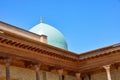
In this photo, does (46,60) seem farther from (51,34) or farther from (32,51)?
(51,34)

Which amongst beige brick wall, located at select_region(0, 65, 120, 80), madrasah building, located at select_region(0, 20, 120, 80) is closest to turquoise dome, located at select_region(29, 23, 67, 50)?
madrasah building, located at select_region(0, 20, 120, 80)

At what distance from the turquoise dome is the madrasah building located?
81.5 inches

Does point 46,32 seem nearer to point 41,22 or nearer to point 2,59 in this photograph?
point 41,22

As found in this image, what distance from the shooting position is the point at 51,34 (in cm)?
1798

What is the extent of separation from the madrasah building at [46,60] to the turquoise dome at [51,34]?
6.79ft

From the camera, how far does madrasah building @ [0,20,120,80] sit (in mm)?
10750

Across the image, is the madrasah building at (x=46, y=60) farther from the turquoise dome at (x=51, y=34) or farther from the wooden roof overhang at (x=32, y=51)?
the turquoise dome at (x=51, y=34)

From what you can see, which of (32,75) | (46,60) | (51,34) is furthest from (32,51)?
(51,34)

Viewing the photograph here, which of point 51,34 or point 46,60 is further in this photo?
point 51,34

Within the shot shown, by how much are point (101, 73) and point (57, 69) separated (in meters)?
3.15

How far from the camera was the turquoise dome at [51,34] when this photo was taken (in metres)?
17.8

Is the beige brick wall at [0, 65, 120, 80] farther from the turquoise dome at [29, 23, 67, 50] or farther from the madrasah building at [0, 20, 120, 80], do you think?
the turquoise dome at [29, 23, 67, 50]

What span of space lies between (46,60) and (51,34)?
564cm

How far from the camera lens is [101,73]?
595 inches
